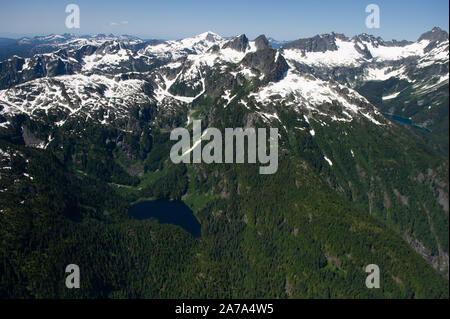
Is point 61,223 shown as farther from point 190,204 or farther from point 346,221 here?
point 346,221

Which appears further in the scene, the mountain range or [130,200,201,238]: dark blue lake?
[130,200,201,238]: dark blue lake

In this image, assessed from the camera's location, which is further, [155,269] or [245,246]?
[245,246]

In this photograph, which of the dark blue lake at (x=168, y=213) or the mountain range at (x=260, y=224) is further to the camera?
the dark blue lake at (x=168, y=213)

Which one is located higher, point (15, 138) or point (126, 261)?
point (15, 138)

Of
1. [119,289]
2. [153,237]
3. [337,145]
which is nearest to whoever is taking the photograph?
[119,289]

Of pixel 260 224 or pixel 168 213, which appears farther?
pixel 168 213

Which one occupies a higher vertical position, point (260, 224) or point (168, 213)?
point (260, 224)

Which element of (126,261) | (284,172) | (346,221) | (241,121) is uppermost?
(241,121)

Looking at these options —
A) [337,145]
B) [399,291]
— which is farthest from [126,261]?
[337,145]
